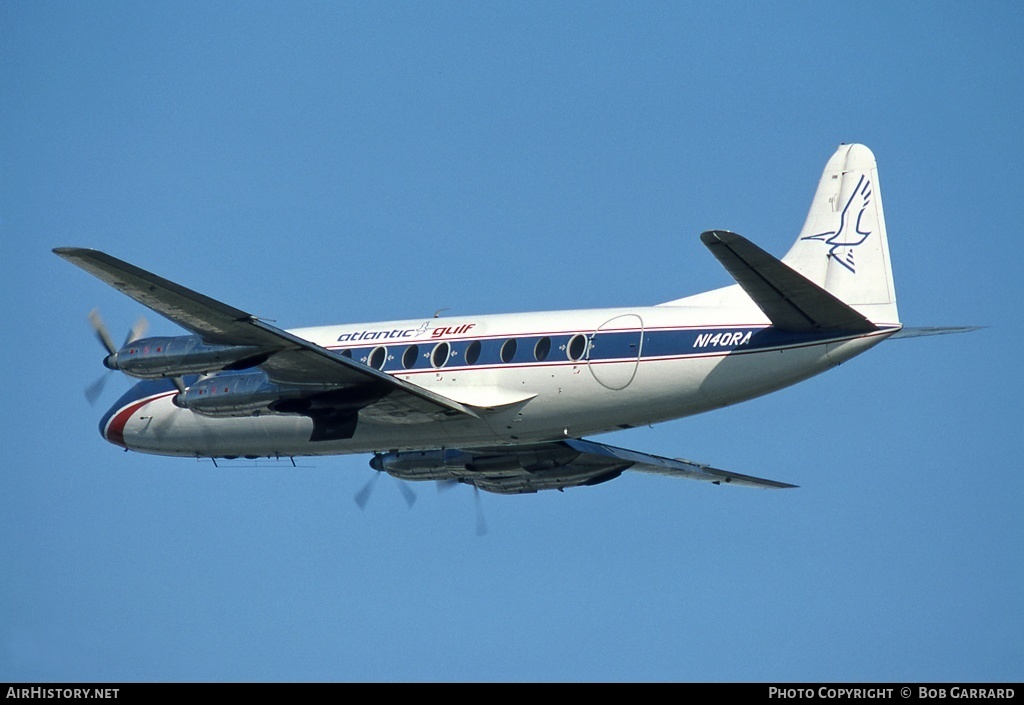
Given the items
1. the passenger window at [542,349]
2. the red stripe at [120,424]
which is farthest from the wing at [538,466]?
the red stripe at [120,424]

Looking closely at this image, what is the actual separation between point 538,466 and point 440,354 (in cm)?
451

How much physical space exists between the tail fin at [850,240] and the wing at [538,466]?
7.47 m

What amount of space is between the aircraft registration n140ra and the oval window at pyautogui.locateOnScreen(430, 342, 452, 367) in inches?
1.5

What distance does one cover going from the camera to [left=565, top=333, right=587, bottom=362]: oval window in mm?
28469

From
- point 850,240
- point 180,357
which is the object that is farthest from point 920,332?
point 180,357

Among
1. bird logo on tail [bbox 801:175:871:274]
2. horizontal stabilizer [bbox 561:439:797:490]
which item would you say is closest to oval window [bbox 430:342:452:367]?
horizontal stabilizer [bbox 561:439:797:490]

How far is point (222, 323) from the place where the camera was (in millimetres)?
26922

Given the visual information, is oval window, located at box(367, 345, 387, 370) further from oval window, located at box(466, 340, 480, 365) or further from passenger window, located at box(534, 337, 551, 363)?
passenger window, located at box(534, 337, 551, 363)

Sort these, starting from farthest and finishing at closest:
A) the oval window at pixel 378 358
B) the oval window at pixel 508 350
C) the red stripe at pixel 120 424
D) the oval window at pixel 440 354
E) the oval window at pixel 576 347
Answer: the red stripe at pixel 120 424 < the oval window at pixel 378 358 < the oval window at pixel 440 354 < the oval window at pixel 508 350 < the oval window at pixel 576 347

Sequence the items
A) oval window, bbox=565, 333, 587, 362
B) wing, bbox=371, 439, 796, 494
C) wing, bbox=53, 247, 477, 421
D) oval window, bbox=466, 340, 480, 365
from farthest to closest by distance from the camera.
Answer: wing, bbox=371, 439, 796, 494
oval window, bbox=466, 340, 480, 365
oval window, bbox=565, 333, 587, 362
wing, bbox=53, 247, 477, 421

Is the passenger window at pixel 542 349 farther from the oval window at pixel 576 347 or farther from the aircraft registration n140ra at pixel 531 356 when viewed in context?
the oval window at pixel 576 347

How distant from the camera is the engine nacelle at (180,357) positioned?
28.0 metres
